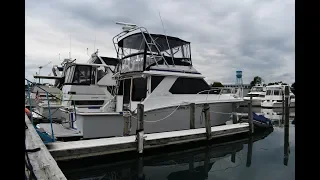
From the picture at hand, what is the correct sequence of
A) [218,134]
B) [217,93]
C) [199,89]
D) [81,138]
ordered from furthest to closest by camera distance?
1. [217,93]
2. [199,89]
3. [218,134]
4. [81,138]

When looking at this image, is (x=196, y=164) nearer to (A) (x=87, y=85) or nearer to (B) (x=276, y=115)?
(A) (x=87, y=85)

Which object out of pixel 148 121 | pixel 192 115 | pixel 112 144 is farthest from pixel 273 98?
pixel 112 144

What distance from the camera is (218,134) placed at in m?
9.03

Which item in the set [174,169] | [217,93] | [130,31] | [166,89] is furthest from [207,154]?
[130,31]

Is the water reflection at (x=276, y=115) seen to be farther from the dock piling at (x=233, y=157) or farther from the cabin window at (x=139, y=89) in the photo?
the cabin window at (x=139, y=89)

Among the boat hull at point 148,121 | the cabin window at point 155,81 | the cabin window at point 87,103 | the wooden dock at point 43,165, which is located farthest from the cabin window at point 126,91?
the wooden dock at point 43,165

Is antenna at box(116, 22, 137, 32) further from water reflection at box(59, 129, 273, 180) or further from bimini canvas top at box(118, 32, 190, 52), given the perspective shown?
water reflection at box(59, 129, 273, 180)

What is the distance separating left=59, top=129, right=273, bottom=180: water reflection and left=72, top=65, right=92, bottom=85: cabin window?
6.18m

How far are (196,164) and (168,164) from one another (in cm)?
91

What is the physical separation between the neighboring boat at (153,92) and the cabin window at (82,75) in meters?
2.13

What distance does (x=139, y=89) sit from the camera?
9.67 metres

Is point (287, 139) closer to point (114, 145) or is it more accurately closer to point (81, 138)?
point (114, 145)

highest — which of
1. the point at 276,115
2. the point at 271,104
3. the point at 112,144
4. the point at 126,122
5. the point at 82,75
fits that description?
the point at 82,75
